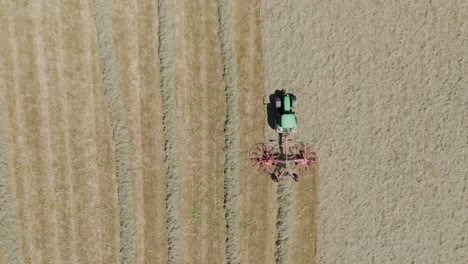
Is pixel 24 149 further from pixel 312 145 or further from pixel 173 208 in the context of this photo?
pixel 312 145

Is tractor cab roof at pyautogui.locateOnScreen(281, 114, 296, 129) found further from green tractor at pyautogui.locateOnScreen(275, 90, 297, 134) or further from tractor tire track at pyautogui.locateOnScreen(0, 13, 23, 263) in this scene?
tractor tire track at pyautogui.locateOnScreen(0, 13, 23, 263)

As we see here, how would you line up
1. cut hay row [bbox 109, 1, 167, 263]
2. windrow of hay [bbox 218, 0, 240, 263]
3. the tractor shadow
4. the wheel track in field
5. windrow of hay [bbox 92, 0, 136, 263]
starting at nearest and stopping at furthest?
the wheel track in field → windrow of hay [bbox 92, 0, 136, 263] → cut hay row [bbox 109, 1, 167, 263] → windrow of hay [bbox 218, 0, 240, 263] → the tractor shadow

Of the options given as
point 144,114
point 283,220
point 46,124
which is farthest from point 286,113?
point 46,124

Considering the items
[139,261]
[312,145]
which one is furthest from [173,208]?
[312,145]

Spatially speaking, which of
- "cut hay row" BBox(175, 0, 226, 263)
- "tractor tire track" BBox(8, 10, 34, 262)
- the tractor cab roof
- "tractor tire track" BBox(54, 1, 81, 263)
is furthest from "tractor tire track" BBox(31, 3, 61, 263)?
the tractor cab roof

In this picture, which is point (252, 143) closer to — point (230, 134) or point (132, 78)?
point (230, 134)

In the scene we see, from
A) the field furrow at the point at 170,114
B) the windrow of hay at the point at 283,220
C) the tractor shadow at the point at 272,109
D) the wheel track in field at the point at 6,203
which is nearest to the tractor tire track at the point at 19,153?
the wheel track in field at the point at 6,203

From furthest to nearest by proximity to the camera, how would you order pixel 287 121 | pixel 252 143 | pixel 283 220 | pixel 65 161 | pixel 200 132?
1. pixel 283 220
2. pixel 252 143
3. pixel 200 132
4. pixel 65 161
5. pixel 287 121
